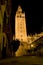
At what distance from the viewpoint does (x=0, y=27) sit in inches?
267

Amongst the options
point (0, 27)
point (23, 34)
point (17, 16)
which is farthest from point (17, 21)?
point (0, 27)

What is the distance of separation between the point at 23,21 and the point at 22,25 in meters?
1.12

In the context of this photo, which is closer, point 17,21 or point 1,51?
point 1,51

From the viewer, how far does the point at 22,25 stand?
4662 cm

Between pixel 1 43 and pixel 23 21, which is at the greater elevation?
pixel 23 21

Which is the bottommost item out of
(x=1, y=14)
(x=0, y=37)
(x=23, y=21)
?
(x=0, y=37)

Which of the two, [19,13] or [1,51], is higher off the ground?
[19,13]

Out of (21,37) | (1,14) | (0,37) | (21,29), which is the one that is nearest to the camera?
(0,37)

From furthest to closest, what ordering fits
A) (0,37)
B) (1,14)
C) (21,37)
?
(21,37), (1,14), (0,37)

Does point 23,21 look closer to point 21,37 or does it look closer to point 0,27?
point 21,37

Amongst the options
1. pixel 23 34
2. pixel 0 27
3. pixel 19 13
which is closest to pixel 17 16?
pixel 19 13

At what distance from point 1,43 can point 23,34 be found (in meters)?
37.4

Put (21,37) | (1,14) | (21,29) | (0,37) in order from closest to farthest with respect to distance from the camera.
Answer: (0,37) → (1,14) → (21,37) → (21,29)

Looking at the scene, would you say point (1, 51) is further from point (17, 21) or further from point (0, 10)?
point (17, 21)
